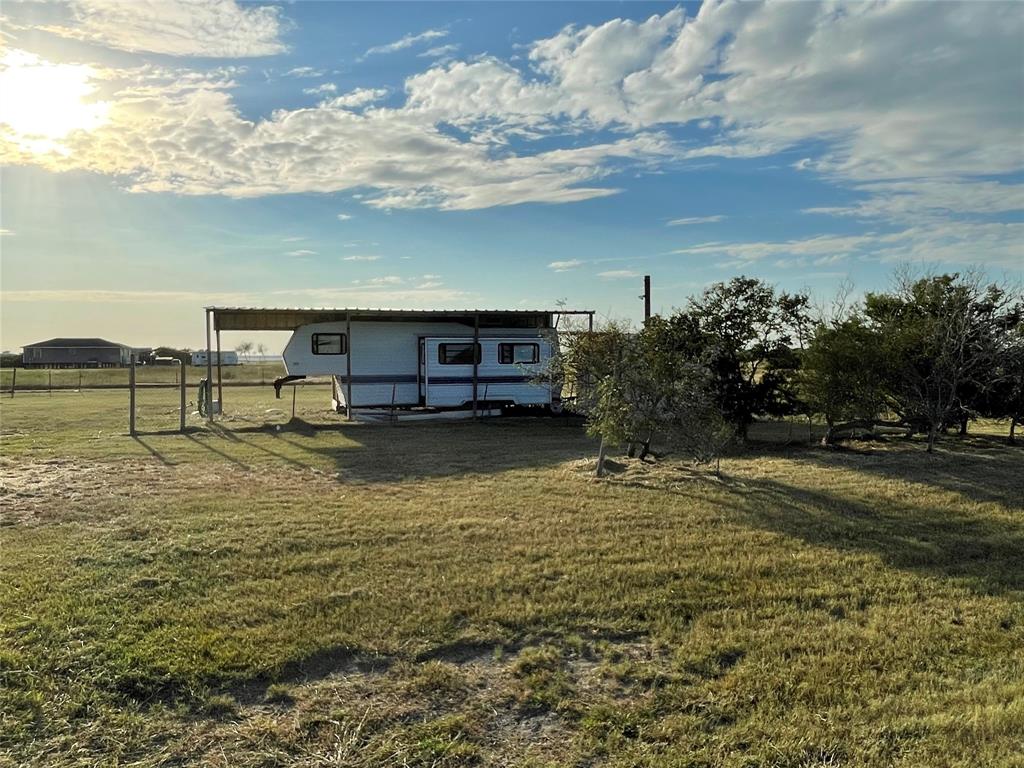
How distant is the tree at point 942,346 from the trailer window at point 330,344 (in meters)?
11.7

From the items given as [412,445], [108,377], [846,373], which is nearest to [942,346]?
[846,373]

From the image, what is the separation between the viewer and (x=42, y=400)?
24.1m

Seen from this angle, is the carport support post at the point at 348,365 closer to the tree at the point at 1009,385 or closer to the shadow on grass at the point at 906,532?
the shadow on grass at the point at 906,532

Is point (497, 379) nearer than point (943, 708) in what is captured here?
No

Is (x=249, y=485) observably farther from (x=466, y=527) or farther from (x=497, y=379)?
(x=497, y=379)

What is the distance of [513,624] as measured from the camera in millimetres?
4309

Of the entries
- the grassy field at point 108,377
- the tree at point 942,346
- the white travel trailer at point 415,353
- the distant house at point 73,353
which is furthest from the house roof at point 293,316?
the distant house at point 73,353

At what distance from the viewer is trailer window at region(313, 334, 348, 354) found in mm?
17359

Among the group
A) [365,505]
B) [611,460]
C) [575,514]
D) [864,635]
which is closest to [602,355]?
[611,460]

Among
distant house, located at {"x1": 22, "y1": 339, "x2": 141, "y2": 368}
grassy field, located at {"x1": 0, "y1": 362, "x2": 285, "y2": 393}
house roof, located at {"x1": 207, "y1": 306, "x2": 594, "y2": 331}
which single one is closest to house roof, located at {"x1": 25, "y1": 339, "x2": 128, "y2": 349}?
distant house, located at {"x1": 22, "y1": 339, "x2": 141, "y2": 368}

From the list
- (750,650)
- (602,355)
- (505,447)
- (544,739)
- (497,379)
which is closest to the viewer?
(544,739)

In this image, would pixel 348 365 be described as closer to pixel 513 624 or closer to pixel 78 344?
pixel 513 624

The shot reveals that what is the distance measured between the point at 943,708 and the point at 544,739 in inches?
74.2

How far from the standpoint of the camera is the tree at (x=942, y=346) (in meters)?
10.9
